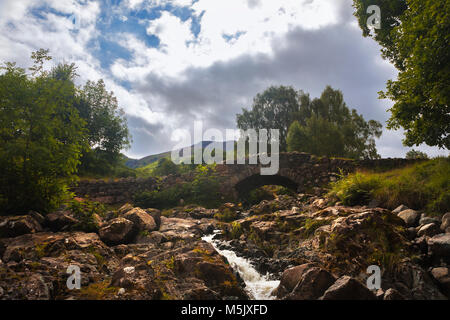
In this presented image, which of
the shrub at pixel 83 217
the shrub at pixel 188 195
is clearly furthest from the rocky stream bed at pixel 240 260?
the shrub at pixel 188 195

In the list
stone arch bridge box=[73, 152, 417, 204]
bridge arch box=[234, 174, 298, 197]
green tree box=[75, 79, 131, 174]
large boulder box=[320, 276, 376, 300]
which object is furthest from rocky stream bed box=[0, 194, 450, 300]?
green tree box=[75, 79, 131, 174]

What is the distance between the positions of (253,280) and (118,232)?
3982mm

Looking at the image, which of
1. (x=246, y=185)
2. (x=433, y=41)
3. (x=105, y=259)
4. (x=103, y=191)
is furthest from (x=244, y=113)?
(x=105, y=259)

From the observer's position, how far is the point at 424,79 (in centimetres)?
685

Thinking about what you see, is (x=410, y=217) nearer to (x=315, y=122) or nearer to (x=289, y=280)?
(x=289, y=280)

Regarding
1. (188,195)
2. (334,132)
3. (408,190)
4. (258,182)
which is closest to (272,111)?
(334,132)

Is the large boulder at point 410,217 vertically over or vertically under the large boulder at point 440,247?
over

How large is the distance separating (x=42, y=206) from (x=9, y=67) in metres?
3.92

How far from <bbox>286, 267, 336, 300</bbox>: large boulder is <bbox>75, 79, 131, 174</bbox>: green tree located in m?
22.4

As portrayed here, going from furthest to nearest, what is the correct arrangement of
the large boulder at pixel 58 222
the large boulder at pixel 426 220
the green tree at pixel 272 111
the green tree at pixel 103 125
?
the green tree at pixel 272 111
the green tree at pixel 103 125
the large boulder at pixel 58 222
the large boulder at pixel 426 220

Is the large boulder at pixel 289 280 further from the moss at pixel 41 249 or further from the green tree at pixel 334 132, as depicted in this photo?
the green tree at pixel 334 132

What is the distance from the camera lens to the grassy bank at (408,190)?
5983 millimetres

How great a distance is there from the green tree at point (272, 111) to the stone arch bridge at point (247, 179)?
83.5 ft

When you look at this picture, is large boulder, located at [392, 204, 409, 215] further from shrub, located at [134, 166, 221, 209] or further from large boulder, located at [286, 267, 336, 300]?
shrub, located at [134, 166, 221, 209]
